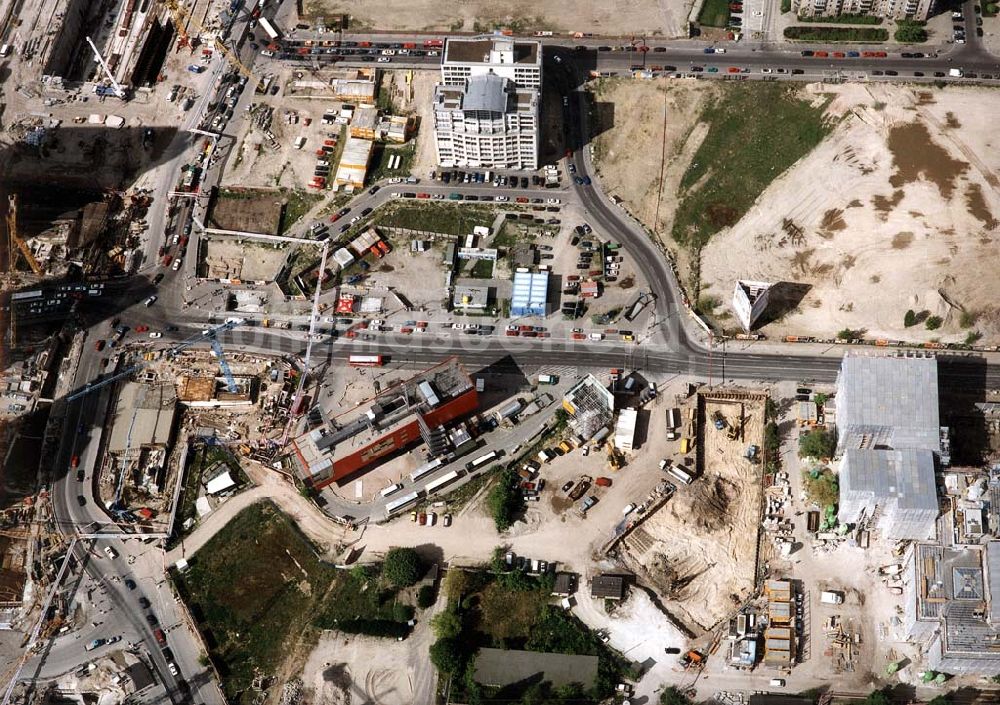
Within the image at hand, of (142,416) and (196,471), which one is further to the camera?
(142,416)

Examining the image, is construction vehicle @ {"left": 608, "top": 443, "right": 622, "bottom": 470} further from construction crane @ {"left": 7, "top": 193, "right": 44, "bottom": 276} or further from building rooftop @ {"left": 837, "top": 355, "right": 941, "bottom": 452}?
construction crane @ {"left": 7, "top": 193, "right": 44, "bottom": 276}

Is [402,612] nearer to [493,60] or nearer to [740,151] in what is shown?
[493,60]

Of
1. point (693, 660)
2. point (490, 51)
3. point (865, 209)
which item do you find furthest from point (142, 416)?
point (865, 209)

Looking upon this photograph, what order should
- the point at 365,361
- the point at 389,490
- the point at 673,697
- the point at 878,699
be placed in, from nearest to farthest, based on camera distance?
the point at 878,699 → the point at 673,697 → the point at 389,490 → the point at 365,361

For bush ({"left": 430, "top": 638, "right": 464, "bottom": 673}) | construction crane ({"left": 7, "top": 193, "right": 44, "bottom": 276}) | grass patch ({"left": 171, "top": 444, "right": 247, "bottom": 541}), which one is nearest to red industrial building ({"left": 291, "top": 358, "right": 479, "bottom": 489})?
grass patch ({"left": 171, "top": 444, "right": 247, "bottom": 541})

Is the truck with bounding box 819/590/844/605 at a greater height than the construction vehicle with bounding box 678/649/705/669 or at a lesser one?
greater

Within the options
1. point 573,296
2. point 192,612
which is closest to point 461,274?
point 573,296

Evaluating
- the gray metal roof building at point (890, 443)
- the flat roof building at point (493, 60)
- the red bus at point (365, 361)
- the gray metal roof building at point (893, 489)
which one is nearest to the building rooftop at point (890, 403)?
the gray metal roof building at point (890, 443)

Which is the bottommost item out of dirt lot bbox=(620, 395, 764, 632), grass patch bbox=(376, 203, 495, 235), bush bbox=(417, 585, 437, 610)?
bush bbox=(417, 585, 437, 610)
